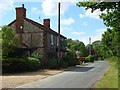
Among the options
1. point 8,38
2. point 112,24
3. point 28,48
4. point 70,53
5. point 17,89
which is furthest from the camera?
point 70,53

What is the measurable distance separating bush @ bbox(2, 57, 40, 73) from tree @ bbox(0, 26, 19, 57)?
6.60 ft

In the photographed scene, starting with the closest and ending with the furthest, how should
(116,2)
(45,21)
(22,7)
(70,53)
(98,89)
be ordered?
(116,2) < (98,89) < (22,7) < (45,21) < (70,53)

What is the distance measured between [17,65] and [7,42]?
3.48 m

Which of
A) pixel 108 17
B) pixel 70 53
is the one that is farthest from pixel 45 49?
pixel 108 17

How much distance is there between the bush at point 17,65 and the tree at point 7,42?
6.60 ft

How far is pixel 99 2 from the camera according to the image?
11.6 meters

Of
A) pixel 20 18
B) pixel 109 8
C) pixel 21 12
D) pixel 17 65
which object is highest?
pixel 21 12

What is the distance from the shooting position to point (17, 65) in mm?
35938

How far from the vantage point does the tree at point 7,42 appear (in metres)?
37.1

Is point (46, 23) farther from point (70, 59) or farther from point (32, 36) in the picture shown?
point (70, 59)

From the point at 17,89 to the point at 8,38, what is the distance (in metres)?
20.1

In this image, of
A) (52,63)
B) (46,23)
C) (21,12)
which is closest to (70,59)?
(46,23)

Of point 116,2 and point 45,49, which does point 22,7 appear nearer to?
point 45,49

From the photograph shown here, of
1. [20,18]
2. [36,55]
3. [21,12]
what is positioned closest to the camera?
[36,55]
